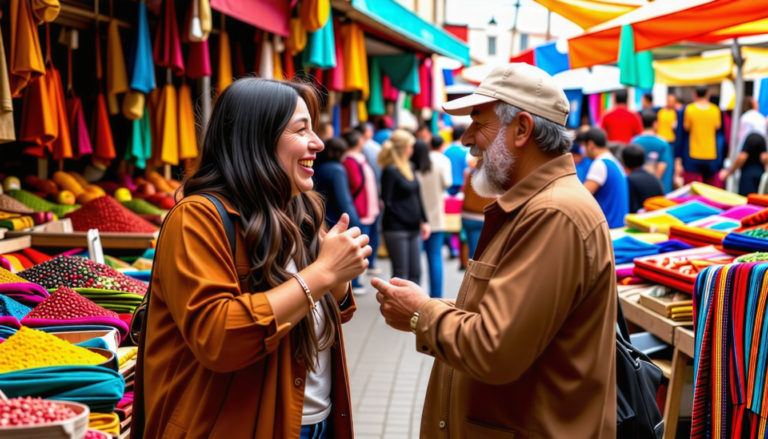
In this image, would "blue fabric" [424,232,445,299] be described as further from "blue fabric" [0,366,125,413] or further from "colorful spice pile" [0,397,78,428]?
"colorful spice pile" [0,397,78,428]

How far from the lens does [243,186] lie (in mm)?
1954

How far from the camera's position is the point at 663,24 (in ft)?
15.3

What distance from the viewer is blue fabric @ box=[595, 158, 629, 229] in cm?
658

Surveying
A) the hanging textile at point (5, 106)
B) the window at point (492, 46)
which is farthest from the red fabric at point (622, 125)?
the window at point (492, 46)

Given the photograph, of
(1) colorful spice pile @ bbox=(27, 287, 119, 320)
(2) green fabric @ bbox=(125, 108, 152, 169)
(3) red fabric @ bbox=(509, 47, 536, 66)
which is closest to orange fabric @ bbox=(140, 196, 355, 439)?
(1) colorful spice pile @ bbox=(27, 287, 119, 320)

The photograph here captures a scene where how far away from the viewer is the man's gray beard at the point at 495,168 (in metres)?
2.10

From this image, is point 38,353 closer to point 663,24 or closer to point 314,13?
point 663,24

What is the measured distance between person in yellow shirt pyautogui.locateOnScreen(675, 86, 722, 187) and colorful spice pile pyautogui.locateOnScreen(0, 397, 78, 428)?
43.6ft

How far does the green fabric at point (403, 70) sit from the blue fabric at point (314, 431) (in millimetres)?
8960

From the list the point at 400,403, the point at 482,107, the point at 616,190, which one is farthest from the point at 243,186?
the point at 616,190

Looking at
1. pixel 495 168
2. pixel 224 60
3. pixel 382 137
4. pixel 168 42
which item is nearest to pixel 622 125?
pixel 382 137

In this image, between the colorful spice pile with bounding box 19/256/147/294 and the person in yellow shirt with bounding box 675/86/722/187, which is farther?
the person in yellow shirt with bounding box 675/86/722/187

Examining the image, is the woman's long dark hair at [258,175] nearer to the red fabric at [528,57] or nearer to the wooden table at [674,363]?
the wooden table at [674,363]

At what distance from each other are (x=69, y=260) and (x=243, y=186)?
1.84 metres
